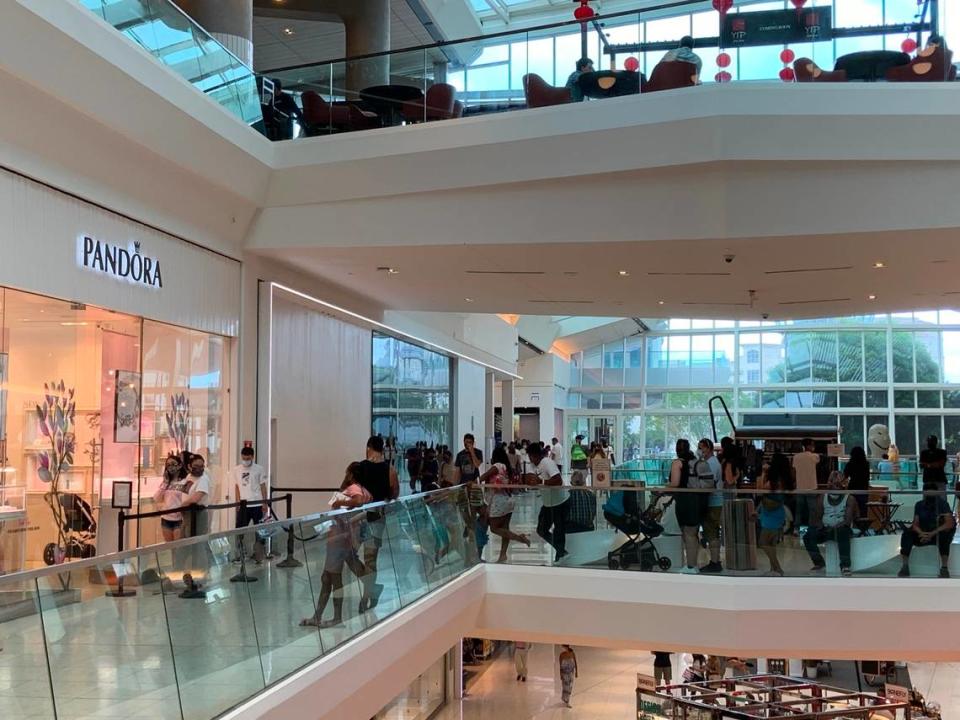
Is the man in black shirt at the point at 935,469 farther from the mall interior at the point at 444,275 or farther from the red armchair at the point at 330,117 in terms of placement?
the red armchair at the point at 330,117

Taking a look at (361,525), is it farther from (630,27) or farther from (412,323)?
(412,323)

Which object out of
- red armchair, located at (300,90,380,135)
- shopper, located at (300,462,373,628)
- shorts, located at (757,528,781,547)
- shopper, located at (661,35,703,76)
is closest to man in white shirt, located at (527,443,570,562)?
shorts, located at (757,528,781,547)

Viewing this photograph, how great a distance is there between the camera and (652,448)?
38812 mm

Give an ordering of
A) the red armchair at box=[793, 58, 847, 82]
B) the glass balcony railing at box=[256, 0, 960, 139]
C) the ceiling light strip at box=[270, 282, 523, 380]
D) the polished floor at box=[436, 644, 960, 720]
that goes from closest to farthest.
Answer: the red armchair at box=[793, 58, 847, 82] < the glass balcony railing at box=[256, 0, 960, 139] < the ceiling light strip at box=[270, 282, 523, 380] < the polished floor at box=[436, 644, 960, 720]

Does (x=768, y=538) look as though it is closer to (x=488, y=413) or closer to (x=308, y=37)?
(x=308, y=37)

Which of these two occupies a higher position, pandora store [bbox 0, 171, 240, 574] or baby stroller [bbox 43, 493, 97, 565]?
pandora store [bbox 0, 171, 240, 574]

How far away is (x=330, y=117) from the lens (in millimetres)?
11742

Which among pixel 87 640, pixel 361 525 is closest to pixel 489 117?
pixel 361 525

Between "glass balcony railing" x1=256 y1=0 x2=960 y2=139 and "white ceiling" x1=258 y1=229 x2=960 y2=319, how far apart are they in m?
1.76

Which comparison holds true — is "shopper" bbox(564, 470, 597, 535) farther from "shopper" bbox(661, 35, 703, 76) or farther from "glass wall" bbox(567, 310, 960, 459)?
"glass wall" bbox(567, 310, 960, 459)

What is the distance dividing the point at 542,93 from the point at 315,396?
669 centimetres

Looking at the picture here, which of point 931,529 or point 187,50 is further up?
point 187,50

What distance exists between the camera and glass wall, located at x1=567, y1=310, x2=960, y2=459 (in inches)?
1431

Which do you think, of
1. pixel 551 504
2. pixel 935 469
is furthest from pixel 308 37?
pixel 935 469
